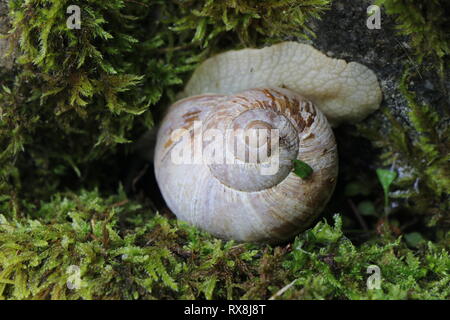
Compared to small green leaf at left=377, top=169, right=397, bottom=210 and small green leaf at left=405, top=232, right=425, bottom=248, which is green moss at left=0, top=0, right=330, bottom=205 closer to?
small green leaf at left=377, top=169, right=397, bottom=210

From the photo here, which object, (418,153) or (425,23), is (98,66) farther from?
(418,153)

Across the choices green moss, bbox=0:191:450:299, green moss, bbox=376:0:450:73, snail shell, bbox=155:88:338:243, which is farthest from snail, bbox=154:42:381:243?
green moss, bbox=376:0:450:73

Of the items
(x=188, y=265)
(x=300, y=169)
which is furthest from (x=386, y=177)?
(x=188, y=265)

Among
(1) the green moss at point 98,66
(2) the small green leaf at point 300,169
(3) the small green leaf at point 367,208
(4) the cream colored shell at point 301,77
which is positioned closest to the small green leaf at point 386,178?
(3) the small green leaf at point 367,208

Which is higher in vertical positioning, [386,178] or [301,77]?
[301,77]
